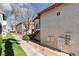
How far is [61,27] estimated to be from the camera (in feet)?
14.8

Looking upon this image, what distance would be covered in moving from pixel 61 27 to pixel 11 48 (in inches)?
55.9

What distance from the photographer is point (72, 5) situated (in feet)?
13.6

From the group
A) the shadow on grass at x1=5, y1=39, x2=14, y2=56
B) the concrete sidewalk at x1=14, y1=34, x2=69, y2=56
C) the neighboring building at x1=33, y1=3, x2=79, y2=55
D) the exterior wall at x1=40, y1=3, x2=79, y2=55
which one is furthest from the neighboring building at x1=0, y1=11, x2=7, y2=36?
the exterior wall at x1=40, y1=3, x2=79, y2=55

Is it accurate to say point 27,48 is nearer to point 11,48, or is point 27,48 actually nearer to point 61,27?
point 11,48

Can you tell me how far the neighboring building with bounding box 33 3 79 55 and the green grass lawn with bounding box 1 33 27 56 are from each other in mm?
657

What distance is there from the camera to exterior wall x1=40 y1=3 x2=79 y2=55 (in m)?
4.12

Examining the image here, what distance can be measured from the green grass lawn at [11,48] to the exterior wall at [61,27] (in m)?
0.68

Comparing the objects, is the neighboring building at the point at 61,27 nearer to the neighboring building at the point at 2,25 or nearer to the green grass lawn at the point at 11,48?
the green grass lawn at the point at 11,48

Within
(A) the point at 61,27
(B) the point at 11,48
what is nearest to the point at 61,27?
(A) the point at 61,27

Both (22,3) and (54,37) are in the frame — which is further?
(54,37)

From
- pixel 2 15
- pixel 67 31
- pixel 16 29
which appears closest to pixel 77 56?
pixel 67 31

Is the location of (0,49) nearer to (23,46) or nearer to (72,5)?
(23,46)

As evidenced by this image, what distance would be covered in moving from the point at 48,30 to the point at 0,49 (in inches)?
53.9

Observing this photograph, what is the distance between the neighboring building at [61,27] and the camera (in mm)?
4133
